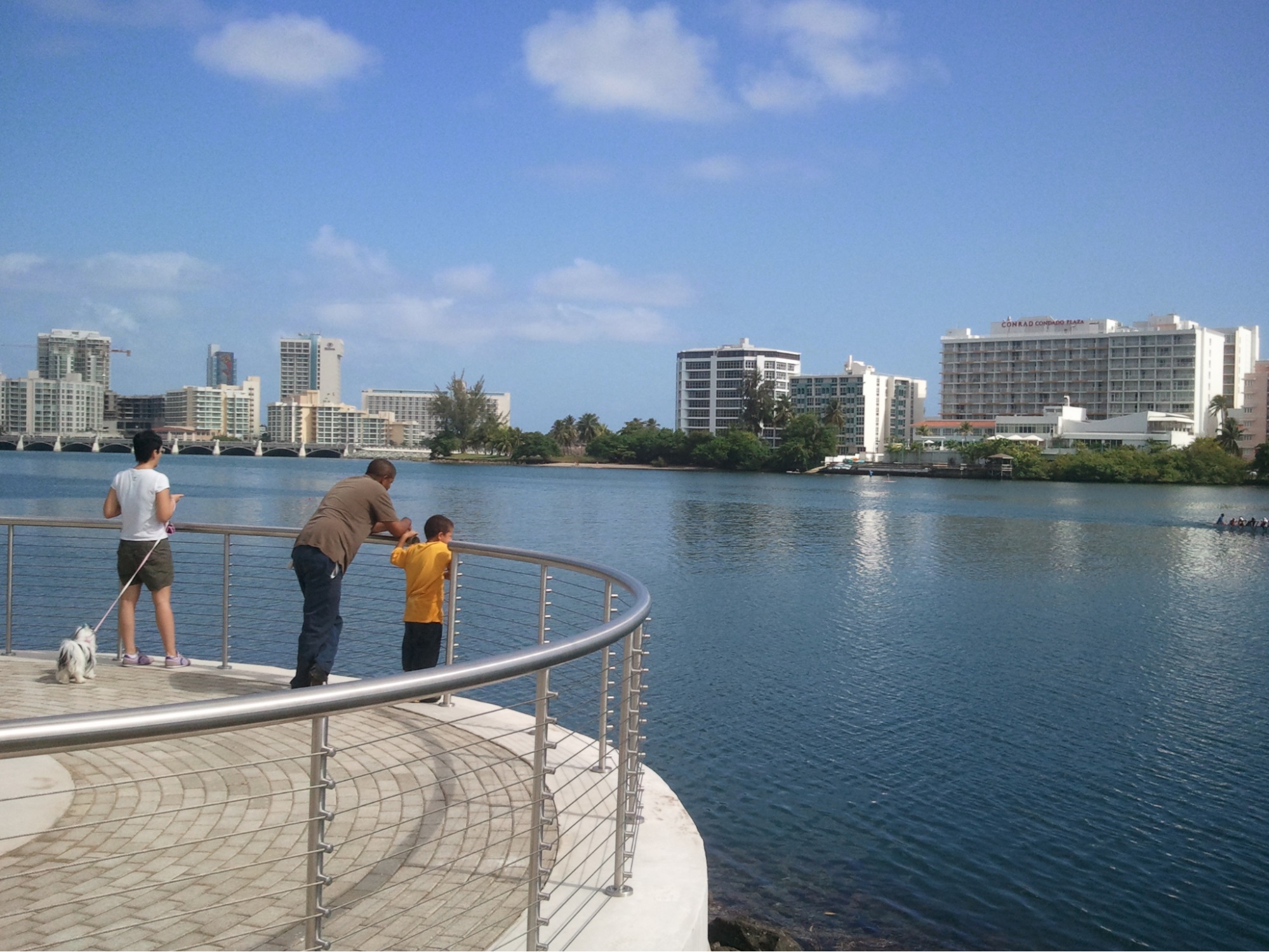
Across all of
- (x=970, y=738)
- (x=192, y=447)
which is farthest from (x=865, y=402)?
(x=970, y=738)

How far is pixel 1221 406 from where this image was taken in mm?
141625

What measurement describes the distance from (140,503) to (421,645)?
2.47m

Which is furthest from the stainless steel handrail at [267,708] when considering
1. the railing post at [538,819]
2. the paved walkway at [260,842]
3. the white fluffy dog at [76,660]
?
the white fluffy dog at [76,660]

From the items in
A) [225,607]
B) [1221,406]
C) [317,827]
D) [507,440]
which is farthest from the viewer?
[507,440]

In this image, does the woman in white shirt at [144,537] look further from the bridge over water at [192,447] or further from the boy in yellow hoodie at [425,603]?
the bridge over water at [192,447]

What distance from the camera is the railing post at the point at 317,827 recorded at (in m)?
2.72

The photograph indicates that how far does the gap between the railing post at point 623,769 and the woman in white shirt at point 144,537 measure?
14.7 feet

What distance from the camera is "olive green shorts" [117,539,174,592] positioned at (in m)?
7.46

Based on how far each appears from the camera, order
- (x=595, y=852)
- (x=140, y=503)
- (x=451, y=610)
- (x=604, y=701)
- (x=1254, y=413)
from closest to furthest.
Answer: (x=595, y=852)
(x=604, y=701)
(x=451, y=610)
(x=140, y=503)
(x=1254, y=413)

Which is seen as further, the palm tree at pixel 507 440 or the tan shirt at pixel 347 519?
the palm tree at pixel 507 440

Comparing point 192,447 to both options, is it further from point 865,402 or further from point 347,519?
point 347,519

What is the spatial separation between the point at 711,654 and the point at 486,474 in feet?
357

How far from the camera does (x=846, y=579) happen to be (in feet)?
104

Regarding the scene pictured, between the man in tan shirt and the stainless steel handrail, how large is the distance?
3221 mm
